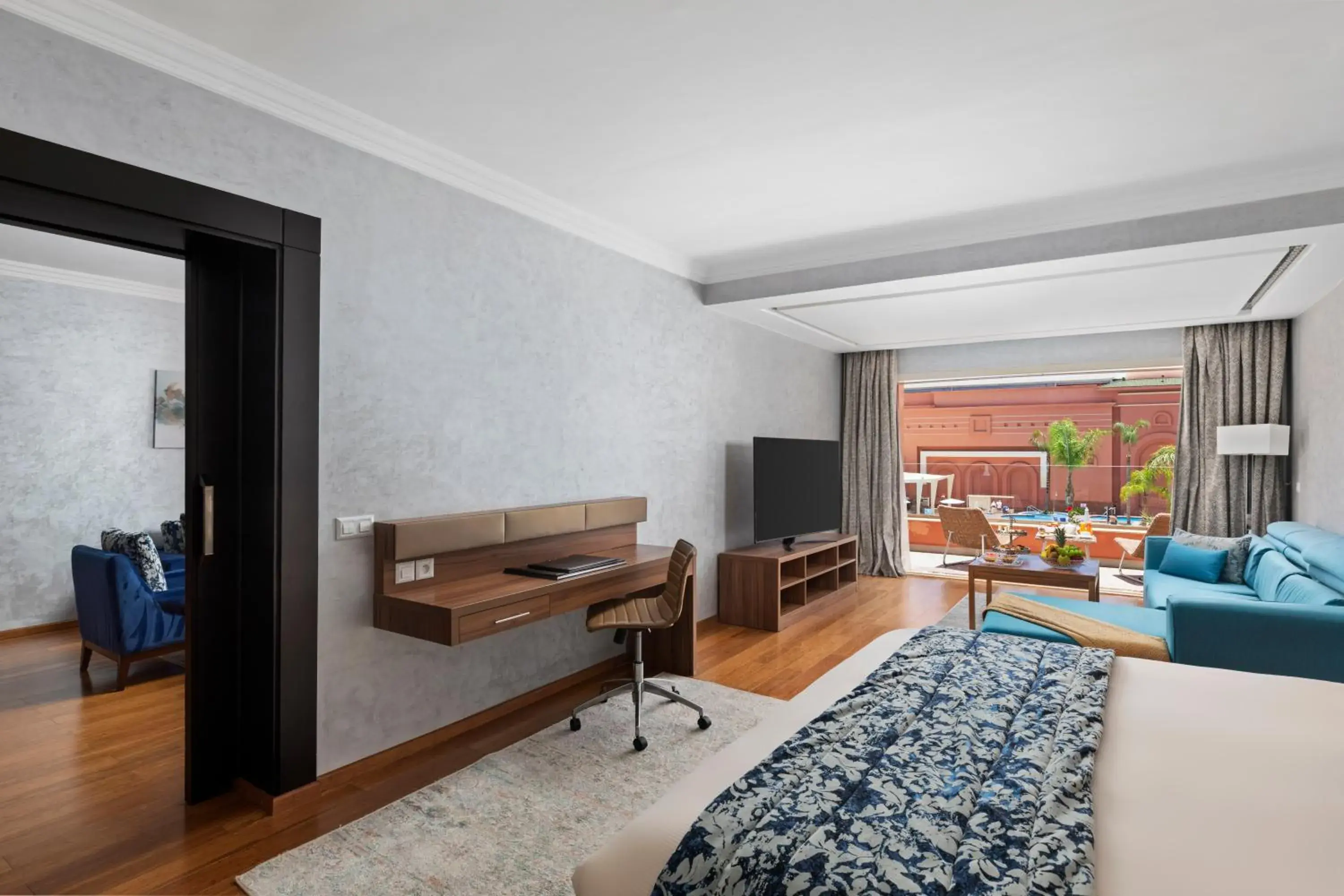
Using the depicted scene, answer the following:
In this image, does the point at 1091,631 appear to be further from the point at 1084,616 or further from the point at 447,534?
the point at 447,534

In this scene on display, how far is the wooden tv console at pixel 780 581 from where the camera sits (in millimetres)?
5160

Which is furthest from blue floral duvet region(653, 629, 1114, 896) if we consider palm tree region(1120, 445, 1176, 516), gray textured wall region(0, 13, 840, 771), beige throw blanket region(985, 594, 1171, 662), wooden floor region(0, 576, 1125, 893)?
palm tree region(1120, 445, 1176, 516)

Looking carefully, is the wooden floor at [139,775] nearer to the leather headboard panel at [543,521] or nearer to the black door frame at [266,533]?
the black door frame at [266,533]

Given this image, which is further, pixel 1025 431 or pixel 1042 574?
pixel 1025 431

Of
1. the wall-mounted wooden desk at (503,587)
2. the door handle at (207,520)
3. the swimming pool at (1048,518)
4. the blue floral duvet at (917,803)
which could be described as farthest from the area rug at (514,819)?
the swimming pool at (1048,518)

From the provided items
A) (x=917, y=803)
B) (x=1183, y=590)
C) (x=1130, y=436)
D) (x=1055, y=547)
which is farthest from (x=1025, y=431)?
(x=917, y=803)

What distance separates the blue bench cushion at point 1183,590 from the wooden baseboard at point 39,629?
706cm

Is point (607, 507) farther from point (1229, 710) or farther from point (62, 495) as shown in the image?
point (62, 495)

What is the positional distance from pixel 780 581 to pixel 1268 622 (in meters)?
2.79

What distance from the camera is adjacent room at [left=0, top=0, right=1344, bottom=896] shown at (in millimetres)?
1755

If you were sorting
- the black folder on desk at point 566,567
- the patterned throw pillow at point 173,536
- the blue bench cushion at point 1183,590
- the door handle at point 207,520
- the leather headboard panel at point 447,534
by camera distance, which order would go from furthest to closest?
the patterned throw pillow at point 173,536 < the blue bench cushion at point 1183,590 < the black folder on desk at point 566,567 < the leather headboard panel at point 447,534 < the door handle at point 207,520

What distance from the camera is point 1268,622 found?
3006 millimetres

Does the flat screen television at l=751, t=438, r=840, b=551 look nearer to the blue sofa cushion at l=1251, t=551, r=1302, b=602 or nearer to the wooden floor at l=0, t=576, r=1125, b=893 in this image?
the wooden floor at l=0, t=576, r=1125, b=893

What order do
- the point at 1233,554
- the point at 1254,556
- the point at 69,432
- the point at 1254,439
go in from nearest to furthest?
the point at 1254,556, the point at 1233,554, the point at 69,432, the point at 1254,439
